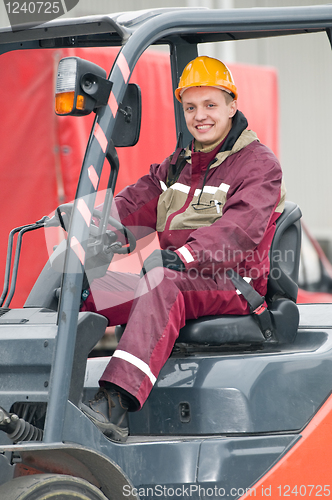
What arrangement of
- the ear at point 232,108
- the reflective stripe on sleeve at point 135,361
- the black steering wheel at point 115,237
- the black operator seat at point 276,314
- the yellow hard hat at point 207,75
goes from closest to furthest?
the reflective stripe on sleeve at point 135,361, the black steering wheel at point 115,237, the black operator seat at point 276,314, the yellow hard hat at point 207,75, the ear at point 232,108

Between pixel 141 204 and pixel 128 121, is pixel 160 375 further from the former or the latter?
pixel 128 121

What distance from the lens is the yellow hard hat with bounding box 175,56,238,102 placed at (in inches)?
123

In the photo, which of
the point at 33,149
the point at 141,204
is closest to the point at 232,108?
the point at 141,204

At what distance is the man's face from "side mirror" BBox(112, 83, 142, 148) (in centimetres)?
47

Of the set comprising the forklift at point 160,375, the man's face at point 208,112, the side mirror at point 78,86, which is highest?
the side mirror at point 78,86

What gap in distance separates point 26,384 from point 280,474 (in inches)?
43.4

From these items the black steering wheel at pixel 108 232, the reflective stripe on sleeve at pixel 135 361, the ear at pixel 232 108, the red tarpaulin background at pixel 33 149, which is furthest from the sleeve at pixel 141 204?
the red tarpaulin background at pixel 33 149

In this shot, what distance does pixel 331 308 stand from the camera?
370 cm

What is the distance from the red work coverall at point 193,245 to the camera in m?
2.69

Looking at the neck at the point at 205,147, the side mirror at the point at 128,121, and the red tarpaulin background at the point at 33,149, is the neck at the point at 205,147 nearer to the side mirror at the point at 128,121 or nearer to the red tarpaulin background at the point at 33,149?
the side mirror at the point at 128,121

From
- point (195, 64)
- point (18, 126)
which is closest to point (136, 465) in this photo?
point (195, 64)

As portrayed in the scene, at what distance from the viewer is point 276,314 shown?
3.13 metres

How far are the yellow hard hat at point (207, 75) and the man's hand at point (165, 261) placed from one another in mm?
825

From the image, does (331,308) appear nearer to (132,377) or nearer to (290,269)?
(290,269)
